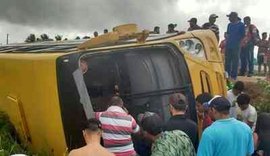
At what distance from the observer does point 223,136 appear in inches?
194

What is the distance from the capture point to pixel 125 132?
17.9 ft

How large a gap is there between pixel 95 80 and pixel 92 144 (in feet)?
5.33

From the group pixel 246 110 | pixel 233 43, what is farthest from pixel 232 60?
pixel 246 110

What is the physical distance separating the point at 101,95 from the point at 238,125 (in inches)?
67.7

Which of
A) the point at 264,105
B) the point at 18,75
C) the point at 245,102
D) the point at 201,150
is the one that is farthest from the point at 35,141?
the point at 264,105

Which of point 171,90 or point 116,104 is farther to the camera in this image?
point 171,90

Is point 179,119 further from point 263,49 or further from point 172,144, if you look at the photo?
point 263,49

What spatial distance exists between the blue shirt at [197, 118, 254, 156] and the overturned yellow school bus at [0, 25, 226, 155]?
1.25 metres

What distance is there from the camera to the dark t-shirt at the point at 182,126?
5160 mm

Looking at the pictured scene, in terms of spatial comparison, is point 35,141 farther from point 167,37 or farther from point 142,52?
point 167,37

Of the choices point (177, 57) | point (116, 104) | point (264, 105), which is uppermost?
point (177, 57)

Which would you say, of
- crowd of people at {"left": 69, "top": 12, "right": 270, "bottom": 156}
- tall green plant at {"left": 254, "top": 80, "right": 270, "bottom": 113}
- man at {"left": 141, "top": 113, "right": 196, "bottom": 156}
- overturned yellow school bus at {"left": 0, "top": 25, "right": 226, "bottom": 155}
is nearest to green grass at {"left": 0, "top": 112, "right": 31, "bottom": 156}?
overturned yellow school bus at {"left": 0, "top": 25, "right": 226, "bottom": 155}

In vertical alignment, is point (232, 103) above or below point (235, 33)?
below

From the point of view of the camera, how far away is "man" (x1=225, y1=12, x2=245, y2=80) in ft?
36.1
